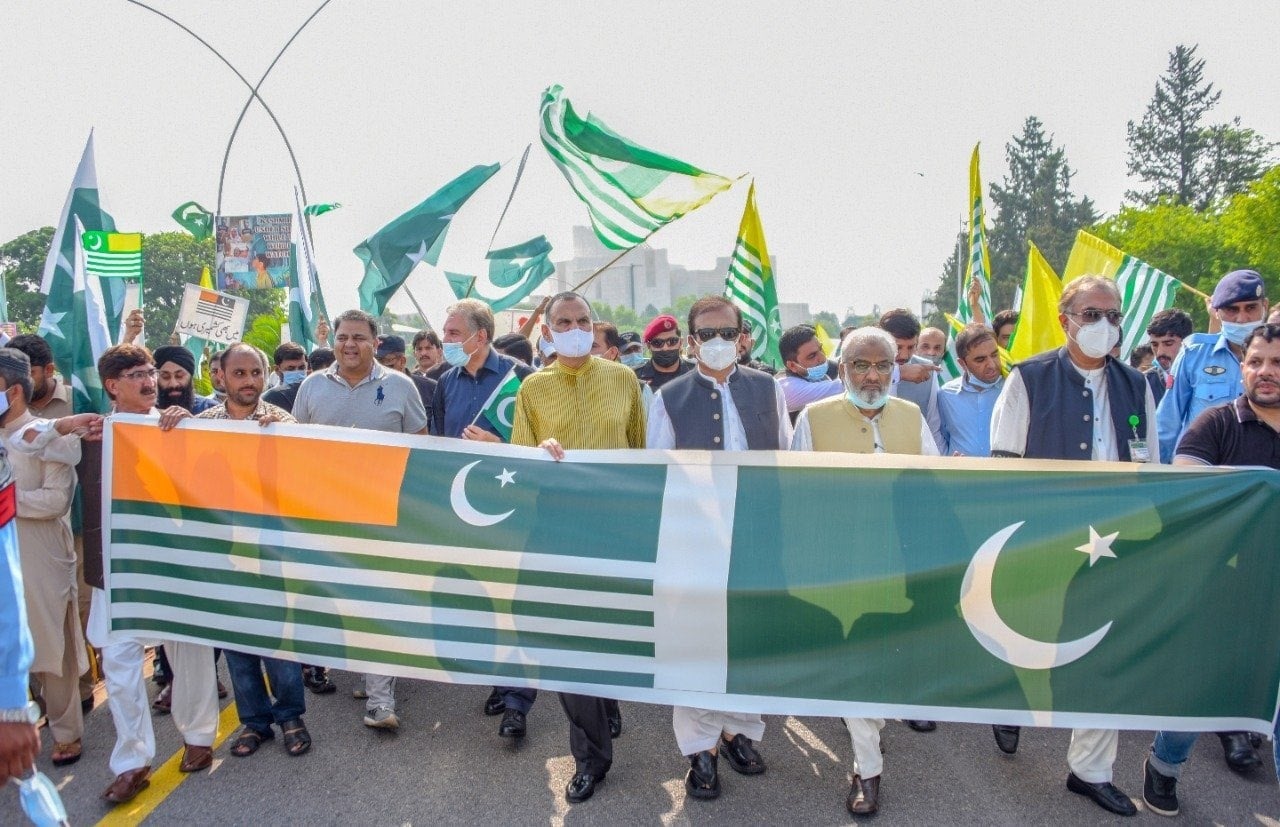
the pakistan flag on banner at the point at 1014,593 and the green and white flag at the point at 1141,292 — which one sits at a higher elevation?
the green and white flag at the point at 1141,292

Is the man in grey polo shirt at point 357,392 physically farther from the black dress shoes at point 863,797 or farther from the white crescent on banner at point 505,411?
the black dress shoes at point 863,797

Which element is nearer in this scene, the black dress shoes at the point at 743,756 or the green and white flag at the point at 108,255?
the black dress shoes at the point at 743,756

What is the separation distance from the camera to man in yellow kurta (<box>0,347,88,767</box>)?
170 inches

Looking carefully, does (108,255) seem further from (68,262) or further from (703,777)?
(703,777)

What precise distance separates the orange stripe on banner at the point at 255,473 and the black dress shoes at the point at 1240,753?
12.2 ft

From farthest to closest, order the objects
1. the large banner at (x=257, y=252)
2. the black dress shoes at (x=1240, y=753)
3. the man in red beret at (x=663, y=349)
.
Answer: the large banner at (x=257, y=252)
the man in red beret at (x=663, y=349)
the black dress shoes at (x=1240, y=753)

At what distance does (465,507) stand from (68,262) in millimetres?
3173

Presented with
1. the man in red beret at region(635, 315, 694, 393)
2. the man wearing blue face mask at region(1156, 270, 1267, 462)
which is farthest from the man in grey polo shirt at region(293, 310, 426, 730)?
the man wearing blue face mask at region(1156, 270, 1267, 462)

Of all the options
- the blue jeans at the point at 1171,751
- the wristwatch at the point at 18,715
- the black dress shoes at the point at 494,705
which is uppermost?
the wristwatch at the point at 18,715

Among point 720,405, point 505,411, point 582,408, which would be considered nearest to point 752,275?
point 505,411

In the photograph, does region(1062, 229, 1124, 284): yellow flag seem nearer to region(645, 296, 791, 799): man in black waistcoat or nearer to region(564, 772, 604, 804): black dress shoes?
region(645, 296, 791, 799): man in black waistcoat

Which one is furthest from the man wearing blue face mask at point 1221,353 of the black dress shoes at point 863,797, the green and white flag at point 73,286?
the green and white flag at point 73,286

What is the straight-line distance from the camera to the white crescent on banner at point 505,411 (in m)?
5.14

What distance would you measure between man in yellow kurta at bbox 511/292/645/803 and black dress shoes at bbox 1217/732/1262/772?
265 cm
